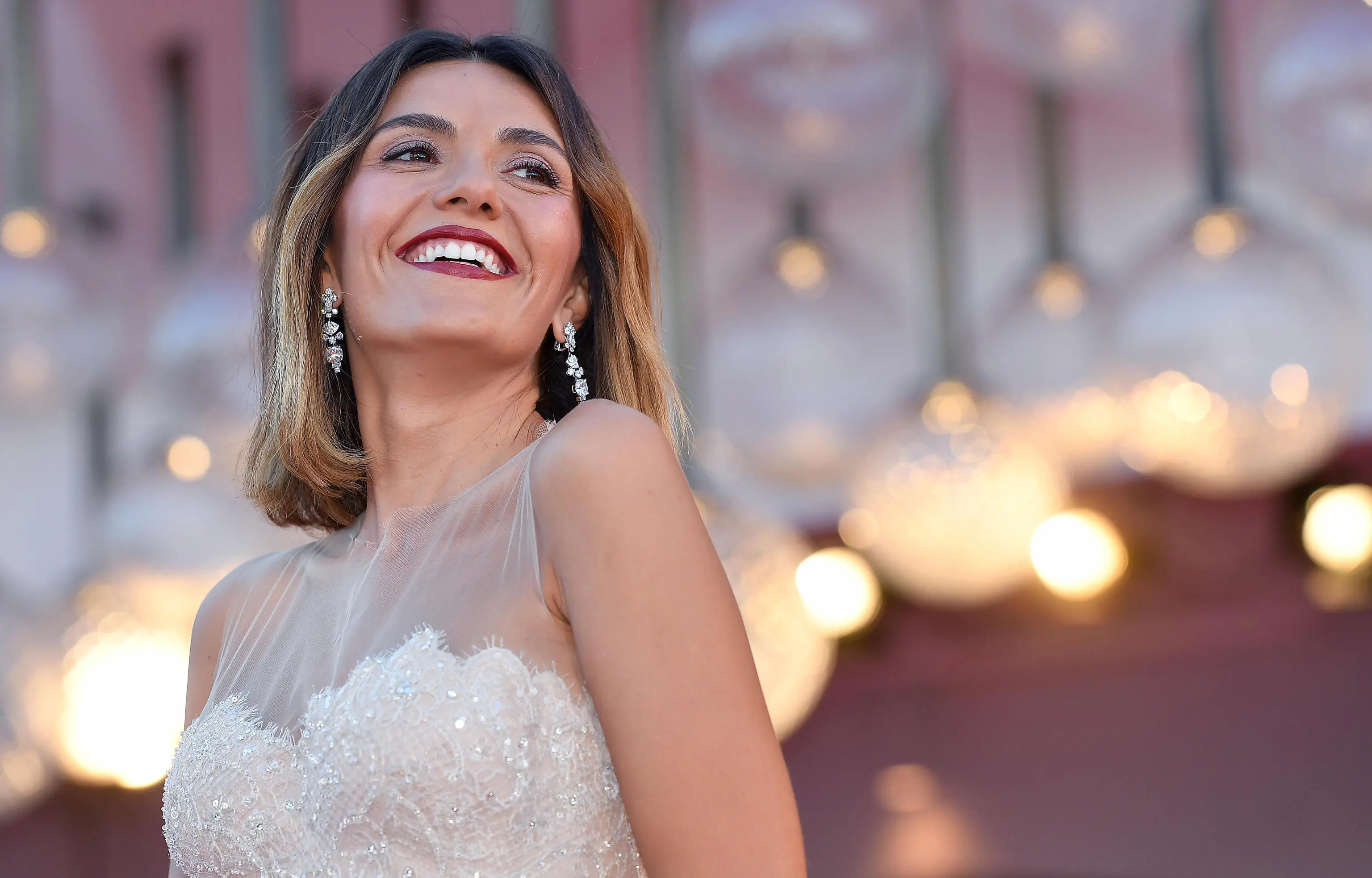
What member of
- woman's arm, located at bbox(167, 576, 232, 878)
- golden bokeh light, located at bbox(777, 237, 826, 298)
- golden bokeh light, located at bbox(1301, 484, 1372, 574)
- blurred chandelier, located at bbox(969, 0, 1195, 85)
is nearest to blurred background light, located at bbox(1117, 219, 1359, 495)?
blurred chandelier, located at bbox(969, 0, 1195, 85)

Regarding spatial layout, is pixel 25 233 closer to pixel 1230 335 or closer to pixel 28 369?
pixel 28 369

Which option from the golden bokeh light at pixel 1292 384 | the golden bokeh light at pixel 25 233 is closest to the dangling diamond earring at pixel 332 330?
the golden bokeh light at pixel 25 233

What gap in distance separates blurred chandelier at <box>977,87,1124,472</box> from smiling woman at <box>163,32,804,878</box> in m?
1.58

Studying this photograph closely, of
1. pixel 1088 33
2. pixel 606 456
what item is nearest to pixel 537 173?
pixel 606 456

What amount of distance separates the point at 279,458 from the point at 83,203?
3.13 m

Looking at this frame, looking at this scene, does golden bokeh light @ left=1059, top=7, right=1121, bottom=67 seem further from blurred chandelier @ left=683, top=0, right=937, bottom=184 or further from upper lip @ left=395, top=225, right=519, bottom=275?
upper lip @ left=395, top=225, right=519, bottom=275

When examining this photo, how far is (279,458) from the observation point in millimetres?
1584

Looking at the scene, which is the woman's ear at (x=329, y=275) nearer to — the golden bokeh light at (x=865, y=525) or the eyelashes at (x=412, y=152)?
the eyelashes at (x=412, y=152)

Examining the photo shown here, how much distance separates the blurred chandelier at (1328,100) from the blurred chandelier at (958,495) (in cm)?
82

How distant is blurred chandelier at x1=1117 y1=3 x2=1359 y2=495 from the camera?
2326mm

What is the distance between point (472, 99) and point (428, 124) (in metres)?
0.05

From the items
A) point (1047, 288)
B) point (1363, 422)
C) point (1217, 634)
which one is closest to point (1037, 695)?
point (1217, 634)

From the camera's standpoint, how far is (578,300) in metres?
1.48

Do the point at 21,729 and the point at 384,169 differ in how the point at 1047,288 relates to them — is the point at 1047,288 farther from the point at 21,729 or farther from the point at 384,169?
the point at 21,729
